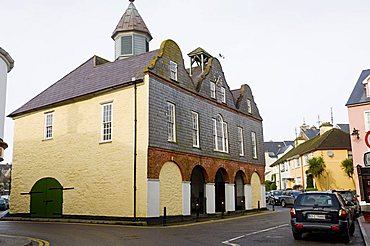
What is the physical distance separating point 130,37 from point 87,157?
37.7 ft

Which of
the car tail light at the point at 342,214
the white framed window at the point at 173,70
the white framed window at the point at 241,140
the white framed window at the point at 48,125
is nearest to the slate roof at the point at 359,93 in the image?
the white framed window at the point at 241,140

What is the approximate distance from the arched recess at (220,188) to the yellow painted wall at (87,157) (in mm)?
8599

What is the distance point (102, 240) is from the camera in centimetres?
1365

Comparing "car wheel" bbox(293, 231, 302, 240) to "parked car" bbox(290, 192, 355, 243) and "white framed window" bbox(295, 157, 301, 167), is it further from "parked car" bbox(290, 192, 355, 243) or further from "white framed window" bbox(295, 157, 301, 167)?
"white framed window" bbox(295, 157, 301, 167)

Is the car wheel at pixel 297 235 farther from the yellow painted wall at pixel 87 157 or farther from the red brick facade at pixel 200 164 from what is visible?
the red brick facade at pixel 200 164

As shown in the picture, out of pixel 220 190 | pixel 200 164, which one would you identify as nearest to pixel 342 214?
pixel 200 164

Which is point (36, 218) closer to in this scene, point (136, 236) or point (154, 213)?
point (154, 213)

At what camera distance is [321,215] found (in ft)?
40.4

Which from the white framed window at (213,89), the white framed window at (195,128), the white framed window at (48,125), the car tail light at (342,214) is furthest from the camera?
the white framed window at (213,89)

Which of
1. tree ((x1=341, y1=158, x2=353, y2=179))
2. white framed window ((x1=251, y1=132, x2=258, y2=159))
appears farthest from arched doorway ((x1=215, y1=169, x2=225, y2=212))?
tree ((x1=341, y1=158, x2=353, y2=179))

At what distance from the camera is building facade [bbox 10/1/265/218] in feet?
71.2

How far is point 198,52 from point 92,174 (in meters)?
12.3

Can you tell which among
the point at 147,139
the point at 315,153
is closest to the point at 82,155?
the point at 147,139

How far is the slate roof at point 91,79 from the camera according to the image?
79.2 feet
